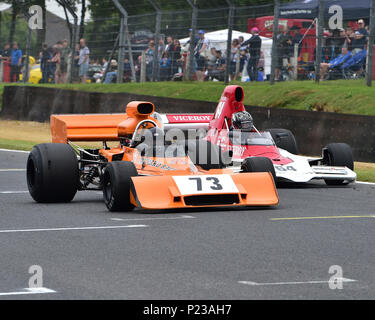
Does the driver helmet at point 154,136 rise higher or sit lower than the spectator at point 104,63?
lower

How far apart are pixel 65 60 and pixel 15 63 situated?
3348 millimetres

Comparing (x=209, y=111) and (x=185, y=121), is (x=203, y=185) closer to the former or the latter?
(x=185, y=121)

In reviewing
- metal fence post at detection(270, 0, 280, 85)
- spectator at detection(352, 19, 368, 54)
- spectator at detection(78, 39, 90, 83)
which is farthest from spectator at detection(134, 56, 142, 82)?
spectator at detection(352, 19, 368, 54)

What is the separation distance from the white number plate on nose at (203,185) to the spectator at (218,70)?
14984 millimetres

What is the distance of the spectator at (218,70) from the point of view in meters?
26.1

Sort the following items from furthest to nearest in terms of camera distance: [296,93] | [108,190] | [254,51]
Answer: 1. [254,51]
2. [296,93]
3. [108,190]

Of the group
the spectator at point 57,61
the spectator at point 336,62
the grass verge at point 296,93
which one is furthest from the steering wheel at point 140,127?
the spectator at point 57,61

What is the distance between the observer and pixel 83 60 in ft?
103

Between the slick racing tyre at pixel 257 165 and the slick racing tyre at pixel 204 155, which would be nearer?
the slick racing tyre at pixel 257 165

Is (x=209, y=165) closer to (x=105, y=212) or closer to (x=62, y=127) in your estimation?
(x=105, y=212)

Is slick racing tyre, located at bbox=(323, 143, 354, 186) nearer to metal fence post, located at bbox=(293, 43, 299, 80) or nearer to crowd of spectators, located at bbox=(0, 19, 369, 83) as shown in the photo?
crowd of spectators, located at bbox=(0, 19, 369, 83)

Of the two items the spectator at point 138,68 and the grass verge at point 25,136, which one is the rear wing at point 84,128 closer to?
the grass verge at point 25,136

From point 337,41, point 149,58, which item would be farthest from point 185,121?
point 149,58

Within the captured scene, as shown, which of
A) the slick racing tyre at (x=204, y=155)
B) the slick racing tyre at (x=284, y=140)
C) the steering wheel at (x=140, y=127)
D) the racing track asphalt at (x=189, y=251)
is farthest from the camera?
the slick racing tyre at (x=284, y=140)
